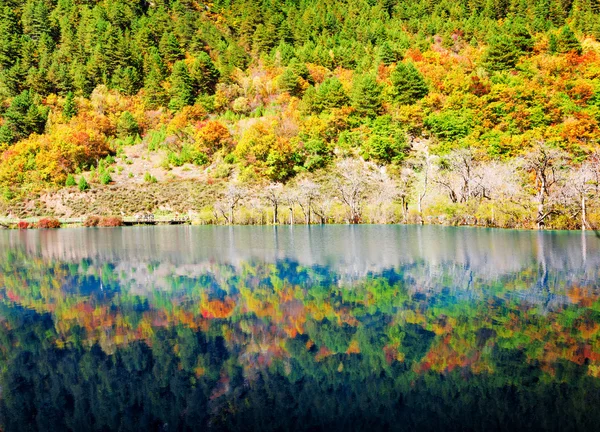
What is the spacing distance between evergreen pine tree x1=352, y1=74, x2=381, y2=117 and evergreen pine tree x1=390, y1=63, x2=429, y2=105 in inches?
109

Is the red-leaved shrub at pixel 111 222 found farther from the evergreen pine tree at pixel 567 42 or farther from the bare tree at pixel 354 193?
the evergreen pine tree at pixel 567 42

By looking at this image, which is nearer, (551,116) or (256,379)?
(256,379)

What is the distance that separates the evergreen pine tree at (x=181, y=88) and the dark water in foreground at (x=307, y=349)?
71.0m

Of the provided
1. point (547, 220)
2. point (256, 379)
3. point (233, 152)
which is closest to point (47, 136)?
point (233, 152)

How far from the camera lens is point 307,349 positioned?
7312 mm

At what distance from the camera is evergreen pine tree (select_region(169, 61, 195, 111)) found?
80.7 metres

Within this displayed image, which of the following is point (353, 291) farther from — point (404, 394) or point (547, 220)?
point (547, 220)

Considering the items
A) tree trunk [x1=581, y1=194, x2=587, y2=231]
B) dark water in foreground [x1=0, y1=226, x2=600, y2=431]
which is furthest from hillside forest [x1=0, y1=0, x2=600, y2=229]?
dark water in foreground [x1=0, y1=226, x2=600, y2=431]

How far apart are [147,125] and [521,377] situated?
83.9 metres

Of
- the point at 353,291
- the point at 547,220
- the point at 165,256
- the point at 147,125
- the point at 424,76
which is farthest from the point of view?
the point at 147,125

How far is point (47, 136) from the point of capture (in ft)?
236

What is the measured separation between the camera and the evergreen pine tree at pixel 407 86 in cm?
6569

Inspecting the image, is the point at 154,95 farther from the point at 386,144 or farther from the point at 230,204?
the point at 386,144

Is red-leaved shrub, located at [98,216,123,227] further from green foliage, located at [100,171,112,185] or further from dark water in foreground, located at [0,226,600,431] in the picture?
dark water in foreground, located at [0,226,600,431]
